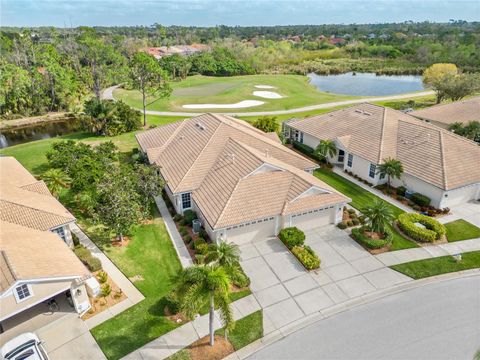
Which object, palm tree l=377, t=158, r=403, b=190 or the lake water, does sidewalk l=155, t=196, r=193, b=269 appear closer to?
palm tree l=377, t=158, r=403, b=190

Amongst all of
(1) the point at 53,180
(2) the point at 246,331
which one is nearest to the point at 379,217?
(2) the point at 246,331

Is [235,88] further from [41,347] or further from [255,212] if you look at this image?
[41,347]

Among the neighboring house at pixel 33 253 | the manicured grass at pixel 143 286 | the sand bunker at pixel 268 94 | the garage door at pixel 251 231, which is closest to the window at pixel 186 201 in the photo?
the manicured grass at pixel 143 286

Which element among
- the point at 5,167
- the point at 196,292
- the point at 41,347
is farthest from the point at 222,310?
the point at 5,167

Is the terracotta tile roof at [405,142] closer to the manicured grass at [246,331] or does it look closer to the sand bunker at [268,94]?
the manicured grass at [246,331]

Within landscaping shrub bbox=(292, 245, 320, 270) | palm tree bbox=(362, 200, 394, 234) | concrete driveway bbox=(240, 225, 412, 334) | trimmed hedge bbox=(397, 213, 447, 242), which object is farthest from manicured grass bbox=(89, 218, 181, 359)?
trimmed hedge bbox=(397, 213, 447, 242)

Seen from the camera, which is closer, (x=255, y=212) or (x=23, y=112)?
(x=255, y=212)
